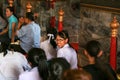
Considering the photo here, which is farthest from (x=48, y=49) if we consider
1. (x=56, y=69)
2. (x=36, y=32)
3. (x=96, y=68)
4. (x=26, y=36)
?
(x=56, y=69)

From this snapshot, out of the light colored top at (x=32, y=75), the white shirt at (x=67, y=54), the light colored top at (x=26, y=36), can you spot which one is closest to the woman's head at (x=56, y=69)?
the light colored top at (x=32, y=75)

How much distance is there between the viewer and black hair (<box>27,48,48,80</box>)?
9.18ft

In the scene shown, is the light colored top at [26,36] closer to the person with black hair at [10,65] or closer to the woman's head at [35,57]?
the person with black hair at [10,65]

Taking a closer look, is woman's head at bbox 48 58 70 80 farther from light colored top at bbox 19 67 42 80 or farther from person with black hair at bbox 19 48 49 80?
light colored top at bbox 19 67 42 80

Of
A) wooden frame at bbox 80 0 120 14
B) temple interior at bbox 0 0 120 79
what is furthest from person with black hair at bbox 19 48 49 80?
wooden frame at bbox 80 0 120 14

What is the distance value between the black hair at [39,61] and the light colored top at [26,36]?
1.73m

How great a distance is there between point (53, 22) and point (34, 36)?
2.20 m

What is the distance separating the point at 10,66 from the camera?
131 inches

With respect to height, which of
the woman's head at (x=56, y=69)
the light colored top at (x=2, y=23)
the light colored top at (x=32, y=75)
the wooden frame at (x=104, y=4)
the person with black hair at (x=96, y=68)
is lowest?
the light colored top at (x=2, y=23)

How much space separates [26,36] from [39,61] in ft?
6.64

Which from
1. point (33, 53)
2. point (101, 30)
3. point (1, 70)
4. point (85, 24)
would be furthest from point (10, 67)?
point (85, 24)

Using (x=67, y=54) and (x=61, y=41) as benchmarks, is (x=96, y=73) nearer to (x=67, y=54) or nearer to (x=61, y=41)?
(x=67, y=54)

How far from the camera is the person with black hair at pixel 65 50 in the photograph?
3.71 metres

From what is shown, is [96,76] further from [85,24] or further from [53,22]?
[53,22]
